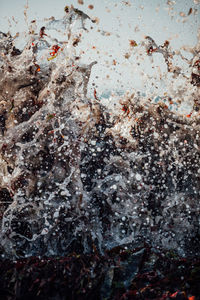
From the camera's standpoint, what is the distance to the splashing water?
11.2 ft

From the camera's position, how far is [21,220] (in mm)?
3373

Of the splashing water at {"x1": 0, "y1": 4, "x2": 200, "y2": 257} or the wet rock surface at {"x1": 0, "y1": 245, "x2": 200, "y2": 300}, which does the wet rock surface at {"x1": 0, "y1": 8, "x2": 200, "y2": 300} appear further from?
the wet rock surface at {"x1": 0, "y1": 245, "x2": 200, "y2": 300}

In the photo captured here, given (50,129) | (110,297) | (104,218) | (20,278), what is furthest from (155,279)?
(50,129)

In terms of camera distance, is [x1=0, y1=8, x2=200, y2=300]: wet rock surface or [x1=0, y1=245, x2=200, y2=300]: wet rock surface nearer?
[x1=0, y1=245, x2=200, y2=300]: wet rock surface

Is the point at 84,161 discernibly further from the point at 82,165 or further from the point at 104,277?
the point at 104,277

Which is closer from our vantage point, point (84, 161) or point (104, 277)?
point (104, 277)

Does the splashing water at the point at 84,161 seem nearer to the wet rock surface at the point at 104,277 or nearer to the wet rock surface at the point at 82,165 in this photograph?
the wet rock surface at the point at 82,165

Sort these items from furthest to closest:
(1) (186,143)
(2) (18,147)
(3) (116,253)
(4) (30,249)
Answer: (1) (186,143)
(2) (18,147)
(4) (30,249)
(3) (116,253)

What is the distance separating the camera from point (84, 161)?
3.63 m

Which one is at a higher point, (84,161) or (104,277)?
(84,161)

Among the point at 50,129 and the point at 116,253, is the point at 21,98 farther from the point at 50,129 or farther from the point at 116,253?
the point at 116,253

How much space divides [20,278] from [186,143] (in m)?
3.69

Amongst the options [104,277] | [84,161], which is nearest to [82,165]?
[84,161]

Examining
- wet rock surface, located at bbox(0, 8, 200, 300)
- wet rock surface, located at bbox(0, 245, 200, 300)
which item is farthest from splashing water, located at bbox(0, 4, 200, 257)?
wet rock surface, located at bbox(0, 245, 200, 300)
